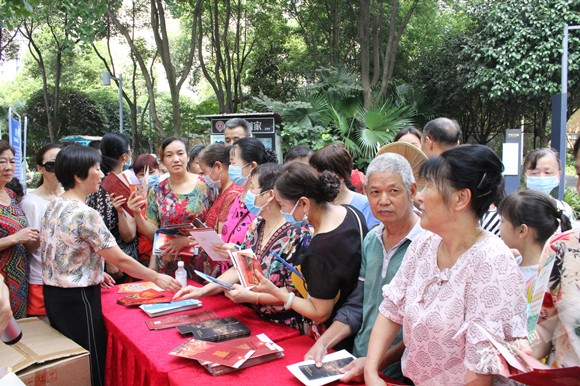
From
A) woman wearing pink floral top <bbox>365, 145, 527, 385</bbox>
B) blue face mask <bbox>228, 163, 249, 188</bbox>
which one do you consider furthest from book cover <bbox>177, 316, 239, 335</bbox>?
blue face mask <bbox>228, 163, 249, 188</bbox>

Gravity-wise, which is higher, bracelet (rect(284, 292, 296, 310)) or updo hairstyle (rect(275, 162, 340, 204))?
updo hairstyle (rect(275, 162, 340, 204))

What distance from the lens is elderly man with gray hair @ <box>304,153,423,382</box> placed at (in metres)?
1.88

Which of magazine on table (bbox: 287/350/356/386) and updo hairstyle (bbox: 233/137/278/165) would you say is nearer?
magazine on table (bbox: 287/350/356/386)

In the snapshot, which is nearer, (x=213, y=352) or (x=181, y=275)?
(x=213, y=352)

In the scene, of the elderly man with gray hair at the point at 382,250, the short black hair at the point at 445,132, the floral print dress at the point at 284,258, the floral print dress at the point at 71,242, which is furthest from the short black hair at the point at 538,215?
the floral print dress at the point at 71,242

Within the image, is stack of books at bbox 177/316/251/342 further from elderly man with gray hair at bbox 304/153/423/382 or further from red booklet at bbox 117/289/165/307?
red booklet at bbox 117/289/165/307

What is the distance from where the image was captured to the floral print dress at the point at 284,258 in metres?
2.23

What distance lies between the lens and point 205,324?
2.28 metres

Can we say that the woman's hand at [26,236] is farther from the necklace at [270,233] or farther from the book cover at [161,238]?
the necklace at [270,233]

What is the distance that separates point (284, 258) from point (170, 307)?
875mm

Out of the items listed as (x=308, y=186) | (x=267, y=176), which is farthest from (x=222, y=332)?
(x=267, y=176)

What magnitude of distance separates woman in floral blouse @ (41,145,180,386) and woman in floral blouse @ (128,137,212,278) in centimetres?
87

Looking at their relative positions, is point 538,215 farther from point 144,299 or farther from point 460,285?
point 144,299

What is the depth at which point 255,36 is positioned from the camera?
15586mm
